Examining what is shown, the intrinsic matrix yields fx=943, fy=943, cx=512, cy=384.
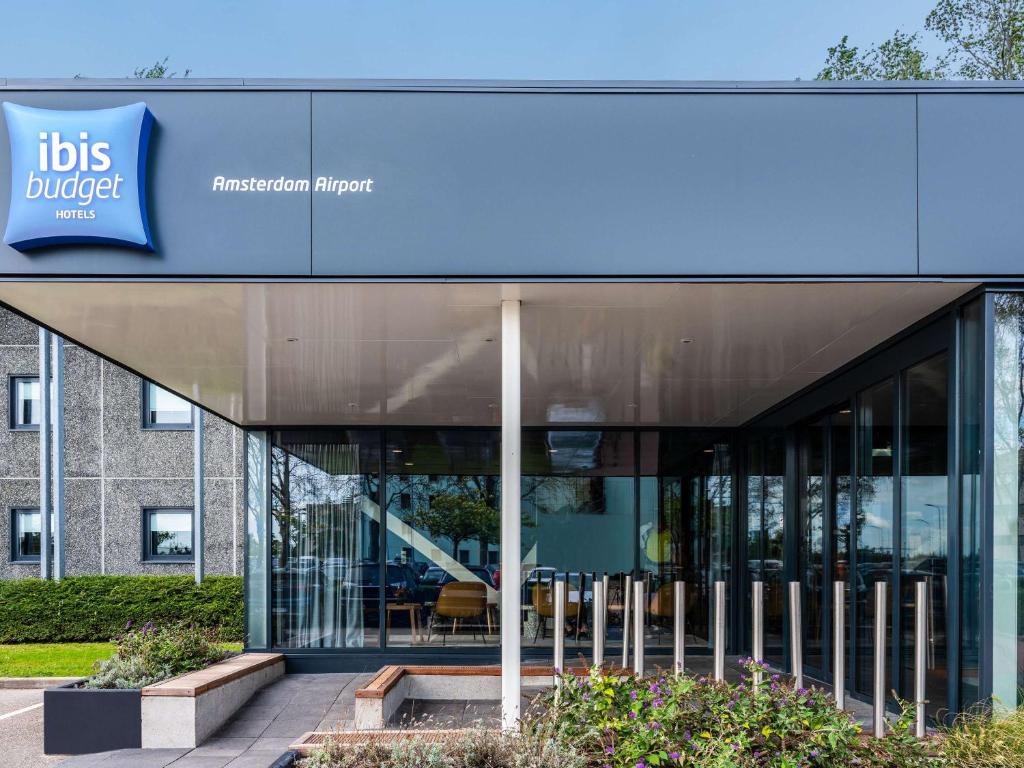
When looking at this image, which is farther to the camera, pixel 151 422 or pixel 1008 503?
pixel 151 422

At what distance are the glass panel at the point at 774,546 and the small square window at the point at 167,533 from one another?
41.1 ft

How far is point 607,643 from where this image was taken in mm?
12945

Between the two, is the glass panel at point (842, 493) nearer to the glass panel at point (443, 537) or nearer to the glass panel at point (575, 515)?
the glass panel at point (575, 515)

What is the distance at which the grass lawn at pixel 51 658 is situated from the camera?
12.9 m

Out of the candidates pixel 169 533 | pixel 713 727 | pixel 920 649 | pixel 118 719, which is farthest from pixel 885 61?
pixel 118 719

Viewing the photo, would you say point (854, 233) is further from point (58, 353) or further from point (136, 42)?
point (136, 42)

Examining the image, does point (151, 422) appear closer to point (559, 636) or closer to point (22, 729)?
point (22, 729)

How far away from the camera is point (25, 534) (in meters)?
20.0

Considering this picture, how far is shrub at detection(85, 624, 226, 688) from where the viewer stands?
8.12 m

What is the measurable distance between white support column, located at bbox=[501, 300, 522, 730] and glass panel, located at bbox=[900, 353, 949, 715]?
2.89 m

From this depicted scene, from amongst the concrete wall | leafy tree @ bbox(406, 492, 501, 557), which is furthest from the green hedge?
leafy tree @ bbox(406, 492, 501, 557)

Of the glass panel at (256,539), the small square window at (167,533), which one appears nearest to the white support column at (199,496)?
the small square window at (167,533)

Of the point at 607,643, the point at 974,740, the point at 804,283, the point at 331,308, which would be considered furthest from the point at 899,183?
the point at 607,643

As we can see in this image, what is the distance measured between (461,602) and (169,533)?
944 centimetres
